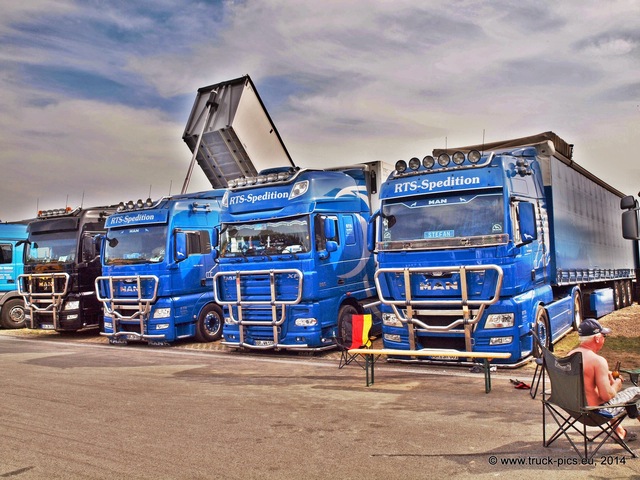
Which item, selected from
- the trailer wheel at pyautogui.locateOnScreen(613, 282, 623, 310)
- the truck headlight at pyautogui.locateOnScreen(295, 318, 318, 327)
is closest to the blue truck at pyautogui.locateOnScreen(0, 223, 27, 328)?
the truck headlight at pyautogui.locateOnScreen(295, 318, 318, 327)

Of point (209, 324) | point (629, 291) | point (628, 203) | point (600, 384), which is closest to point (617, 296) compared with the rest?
point (629, 291)

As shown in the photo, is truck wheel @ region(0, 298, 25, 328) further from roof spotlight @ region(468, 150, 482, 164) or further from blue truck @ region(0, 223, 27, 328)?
roof spotlight @ region(468, 150, 482, 164)

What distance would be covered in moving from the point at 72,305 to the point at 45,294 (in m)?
0.84

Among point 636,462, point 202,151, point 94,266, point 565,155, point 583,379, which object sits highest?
point 202,151

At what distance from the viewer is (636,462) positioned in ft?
17.0

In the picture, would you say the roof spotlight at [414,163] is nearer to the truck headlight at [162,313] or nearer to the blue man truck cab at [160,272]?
the blue man truck cab at [160,272]

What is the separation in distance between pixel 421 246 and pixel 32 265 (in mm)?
12376

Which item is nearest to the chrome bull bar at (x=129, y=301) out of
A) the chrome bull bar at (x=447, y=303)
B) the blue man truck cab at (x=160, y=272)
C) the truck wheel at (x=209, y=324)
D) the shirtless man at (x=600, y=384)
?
the blue man truck cab at (x=160, y=272)

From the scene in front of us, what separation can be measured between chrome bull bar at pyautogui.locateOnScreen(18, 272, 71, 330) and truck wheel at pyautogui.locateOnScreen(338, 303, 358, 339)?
8186 mm

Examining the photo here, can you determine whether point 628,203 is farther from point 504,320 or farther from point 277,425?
point 277,425

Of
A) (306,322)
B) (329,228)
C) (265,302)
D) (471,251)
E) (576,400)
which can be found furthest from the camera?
(265,302)

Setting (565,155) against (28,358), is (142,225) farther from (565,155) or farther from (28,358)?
(565,155)

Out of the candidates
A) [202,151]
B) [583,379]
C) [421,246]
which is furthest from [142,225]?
[583,379]

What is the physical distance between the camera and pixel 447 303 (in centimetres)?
965
